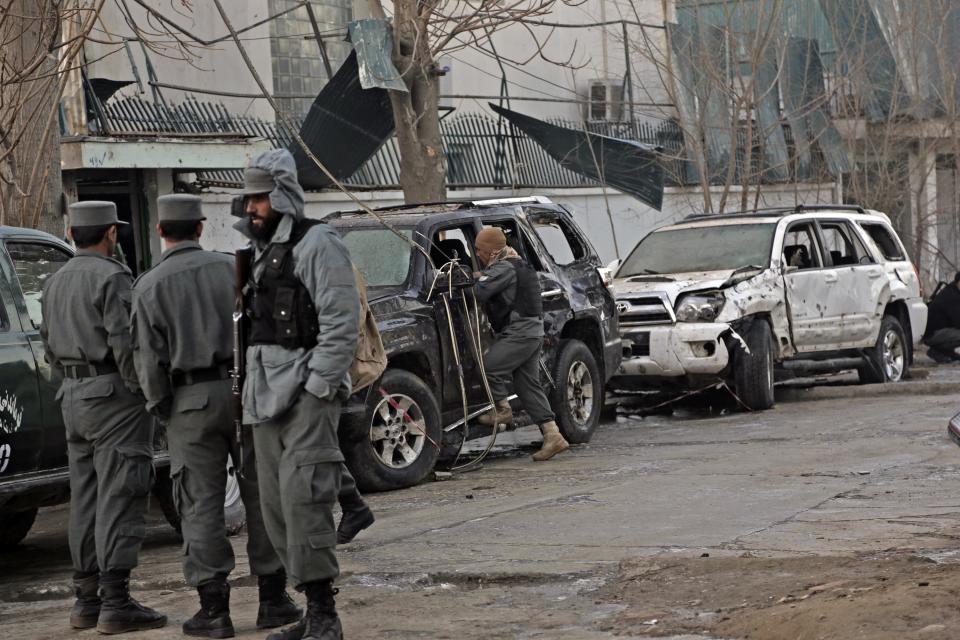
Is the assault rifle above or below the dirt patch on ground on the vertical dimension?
above

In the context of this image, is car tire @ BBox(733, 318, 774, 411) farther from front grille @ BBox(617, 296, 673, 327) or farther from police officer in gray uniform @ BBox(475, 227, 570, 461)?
police officer in gray uniform @ BBox(475, 227, 570, 461)

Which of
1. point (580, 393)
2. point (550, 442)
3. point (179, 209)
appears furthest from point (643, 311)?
point (179, 209)

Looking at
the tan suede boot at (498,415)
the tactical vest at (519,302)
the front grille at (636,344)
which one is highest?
the tactical vest at (519,302)

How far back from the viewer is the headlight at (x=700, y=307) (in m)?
13.9

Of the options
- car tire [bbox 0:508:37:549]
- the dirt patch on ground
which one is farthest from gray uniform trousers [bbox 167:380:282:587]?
car tire [bbox 0:508:37:549]

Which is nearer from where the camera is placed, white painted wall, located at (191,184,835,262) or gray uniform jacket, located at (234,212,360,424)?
gray uniform jacket, located at (234,212,360,424)

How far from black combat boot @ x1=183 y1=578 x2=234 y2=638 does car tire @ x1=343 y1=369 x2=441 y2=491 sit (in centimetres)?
384

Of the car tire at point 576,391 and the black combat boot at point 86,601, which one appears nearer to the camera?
the black combat boot at point 86,601

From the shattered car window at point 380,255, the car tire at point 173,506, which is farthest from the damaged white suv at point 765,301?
the car tire at point 173,506

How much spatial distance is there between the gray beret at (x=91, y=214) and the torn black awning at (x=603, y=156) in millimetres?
14266

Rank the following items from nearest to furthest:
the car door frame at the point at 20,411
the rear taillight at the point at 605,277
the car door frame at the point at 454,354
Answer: the car door frame at the point at 20,411
the car door frame at the point at 454,354
the rear taillight at the point at 605,277

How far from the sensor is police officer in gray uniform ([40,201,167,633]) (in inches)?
253

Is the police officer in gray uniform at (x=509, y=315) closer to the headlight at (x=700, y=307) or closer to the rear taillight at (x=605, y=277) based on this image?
the rear taillight at (x=605, y=277)

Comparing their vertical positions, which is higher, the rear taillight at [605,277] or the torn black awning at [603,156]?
the torn black awning at [603,156]
